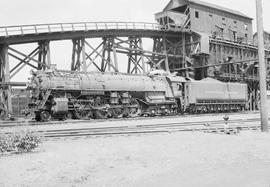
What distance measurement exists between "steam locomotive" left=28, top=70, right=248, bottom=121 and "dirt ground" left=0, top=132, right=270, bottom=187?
10.2m

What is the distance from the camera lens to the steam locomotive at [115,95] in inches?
851

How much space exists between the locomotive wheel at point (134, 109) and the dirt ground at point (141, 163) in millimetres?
12966

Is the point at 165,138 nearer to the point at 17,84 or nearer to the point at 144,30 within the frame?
the point at 17,84

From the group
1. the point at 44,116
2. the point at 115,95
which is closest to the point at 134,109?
the point at 115,95

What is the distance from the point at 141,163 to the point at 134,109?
56.5 feet

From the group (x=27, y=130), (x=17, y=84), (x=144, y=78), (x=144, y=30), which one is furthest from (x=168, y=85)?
(x=27, y=130)

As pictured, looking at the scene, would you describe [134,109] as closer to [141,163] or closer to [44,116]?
[44,116]

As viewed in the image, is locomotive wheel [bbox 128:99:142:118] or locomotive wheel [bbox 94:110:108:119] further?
locomotive wheel [bbox 128:99:142:118]

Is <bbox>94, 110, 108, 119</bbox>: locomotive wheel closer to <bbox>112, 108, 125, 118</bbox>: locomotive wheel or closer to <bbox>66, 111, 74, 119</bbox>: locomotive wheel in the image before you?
<bbox>112, 108, 125, 118</bbox>: locomotive wheel

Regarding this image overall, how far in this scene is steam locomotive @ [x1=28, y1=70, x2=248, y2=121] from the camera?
21609 millimetres

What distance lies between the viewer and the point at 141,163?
824 cm

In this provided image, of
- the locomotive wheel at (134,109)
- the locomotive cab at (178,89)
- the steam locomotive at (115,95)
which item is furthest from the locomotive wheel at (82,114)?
the locomotive cab at (178,89)

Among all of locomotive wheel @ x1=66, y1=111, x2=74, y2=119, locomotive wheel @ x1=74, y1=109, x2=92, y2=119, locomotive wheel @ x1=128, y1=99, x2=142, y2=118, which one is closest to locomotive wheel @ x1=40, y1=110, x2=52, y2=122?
locomotive wheel @ x1=66, y1=111, x2=74, y2=119

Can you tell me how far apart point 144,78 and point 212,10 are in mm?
22759
